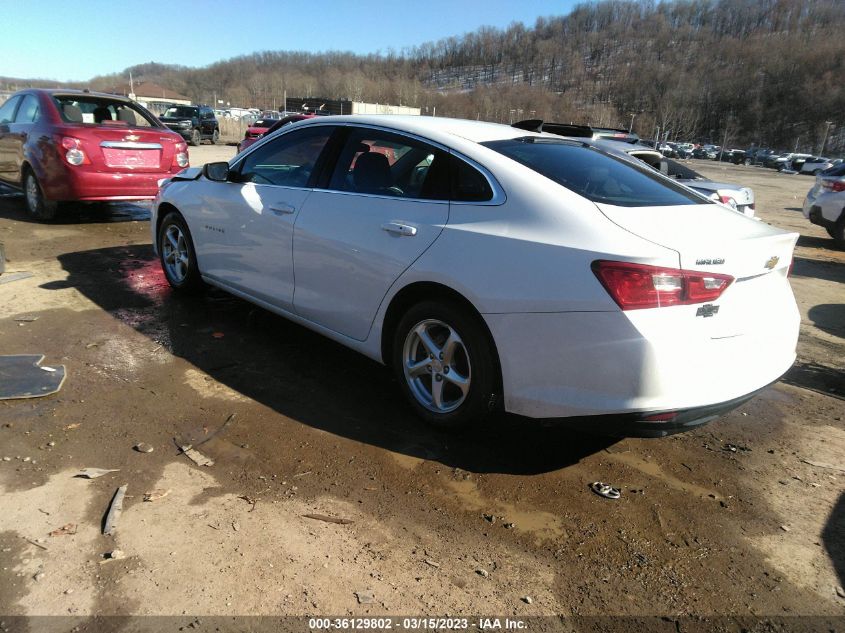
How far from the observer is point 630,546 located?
2572mm

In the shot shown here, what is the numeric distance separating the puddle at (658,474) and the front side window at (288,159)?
2558 mm

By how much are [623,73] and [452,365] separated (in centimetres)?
16541

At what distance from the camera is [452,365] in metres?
3.22

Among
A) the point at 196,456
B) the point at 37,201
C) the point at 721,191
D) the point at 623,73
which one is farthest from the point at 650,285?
the point at 623,73

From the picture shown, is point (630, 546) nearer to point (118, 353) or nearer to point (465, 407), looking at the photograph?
point (465, 407)

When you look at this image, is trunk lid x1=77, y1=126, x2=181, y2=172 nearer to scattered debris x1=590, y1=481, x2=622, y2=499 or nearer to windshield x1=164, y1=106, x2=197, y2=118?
scattered debris x1=590, y1=481, x2=622, y2=499

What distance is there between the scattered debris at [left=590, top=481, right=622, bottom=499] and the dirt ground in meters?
0.05

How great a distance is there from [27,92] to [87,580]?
27.6ft

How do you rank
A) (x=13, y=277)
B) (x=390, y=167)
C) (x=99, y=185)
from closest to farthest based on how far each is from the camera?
1. (x=390, y=167)
2. (x=13, y=277)
3. (x=99, y=185)

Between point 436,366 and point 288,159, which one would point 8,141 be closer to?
point 288,159

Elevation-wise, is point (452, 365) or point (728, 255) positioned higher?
point (728, 255)

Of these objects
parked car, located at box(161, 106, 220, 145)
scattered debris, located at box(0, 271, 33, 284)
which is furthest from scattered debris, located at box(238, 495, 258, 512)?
parked car, located at box(161, 106, 220, 145)

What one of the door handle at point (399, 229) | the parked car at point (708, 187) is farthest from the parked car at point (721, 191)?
the door handle at point (399, 229)

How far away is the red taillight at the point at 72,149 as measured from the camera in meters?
7.53
